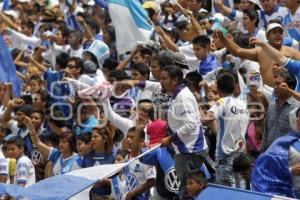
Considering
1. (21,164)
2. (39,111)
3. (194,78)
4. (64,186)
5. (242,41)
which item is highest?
(242,41)

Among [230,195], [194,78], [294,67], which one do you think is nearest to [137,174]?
A: [194,78]

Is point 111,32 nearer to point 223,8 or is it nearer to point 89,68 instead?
point 223,8

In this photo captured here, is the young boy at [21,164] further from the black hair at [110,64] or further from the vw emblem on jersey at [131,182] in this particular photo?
the black hair at [110,64]

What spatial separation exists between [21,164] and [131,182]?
Answer: 1.74m

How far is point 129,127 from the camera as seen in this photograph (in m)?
12.1

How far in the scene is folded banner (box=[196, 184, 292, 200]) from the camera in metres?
8.27

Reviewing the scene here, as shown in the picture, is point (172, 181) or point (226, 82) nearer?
point (172, 181)

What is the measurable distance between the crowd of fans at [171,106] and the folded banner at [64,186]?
0.71m

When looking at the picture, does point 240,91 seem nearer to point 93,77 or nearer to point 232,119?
point 232,119

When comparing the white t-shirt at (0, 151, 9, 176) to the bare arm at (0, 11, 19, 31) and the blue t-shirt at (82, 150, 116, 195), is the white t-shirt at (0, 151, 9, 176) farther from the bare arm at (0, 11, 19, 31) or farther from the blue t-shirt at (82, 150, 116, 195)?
the bare arm at (0, 11, 19, 31)

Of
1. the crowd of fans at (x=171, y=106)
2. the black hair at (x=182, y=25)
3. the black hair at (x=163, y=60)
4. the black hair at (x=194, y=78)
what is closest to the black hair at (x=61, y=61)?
the crowd of fans at (x=171, y=106)

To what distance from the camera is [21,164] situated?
12.3m

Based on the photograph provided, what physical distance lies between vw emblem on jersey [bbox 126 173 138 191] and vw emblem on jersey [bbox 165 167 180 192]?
1.49 ft

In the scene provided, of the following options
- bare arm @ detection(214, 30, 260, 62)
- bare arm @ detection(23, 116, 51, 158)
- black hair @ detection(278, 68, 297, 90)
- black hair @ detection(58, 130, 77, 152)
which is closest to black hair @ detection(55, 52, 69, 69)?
bare arm @ detection(23, 116, 51, 158)
